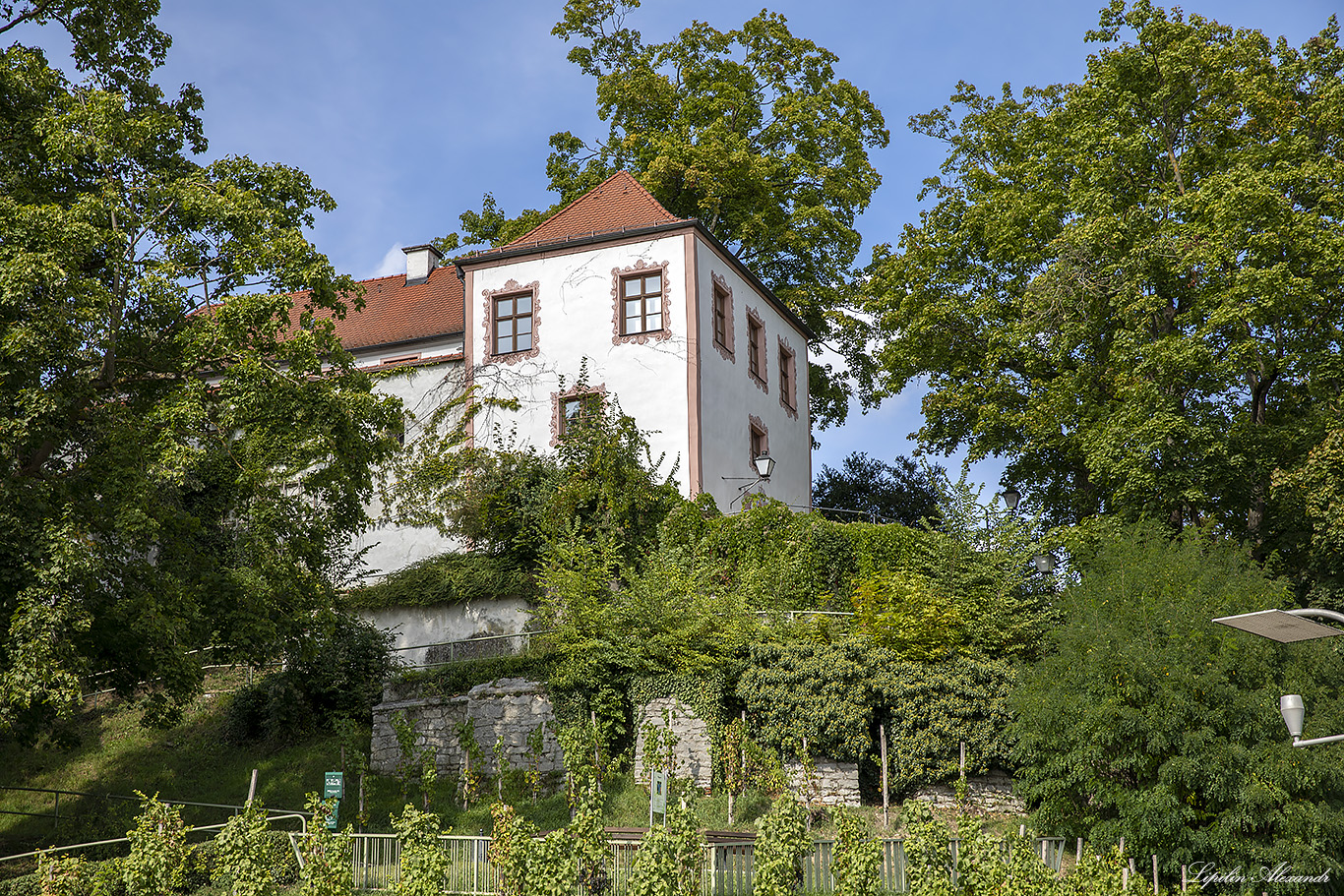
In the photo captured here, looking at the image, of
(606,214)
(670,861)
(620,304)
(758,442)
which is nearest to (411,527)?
(620,304)

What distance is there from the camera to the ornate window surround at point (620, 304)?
90.0 ft

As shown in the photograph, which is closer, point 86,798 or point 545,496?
point 86,798

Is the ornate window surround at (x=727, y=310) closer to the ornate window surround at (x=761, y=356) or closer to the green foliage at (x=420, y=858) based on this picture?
the ornate window surround at (x=761, y=356)

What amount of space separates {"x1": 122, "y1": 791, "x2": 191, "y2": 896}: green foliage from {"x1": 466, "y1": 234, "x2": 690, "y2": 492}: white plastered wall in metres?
13.3

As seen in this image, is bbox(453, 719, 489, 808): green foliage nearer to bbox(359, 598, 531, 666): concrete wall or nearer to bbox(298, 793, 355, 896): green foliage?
bbox(359, 598, 531, 666): concrete wall

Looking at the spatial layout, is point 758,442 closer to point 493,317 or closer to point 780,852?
point 493,317

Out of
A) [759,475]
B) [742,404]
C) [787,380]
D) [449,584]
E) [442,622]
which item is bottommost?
[442,622]

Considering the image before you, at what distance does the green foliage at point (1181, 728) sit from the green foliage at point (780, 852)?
16.3 feet

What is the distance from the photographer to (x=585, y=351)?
91.5 ft

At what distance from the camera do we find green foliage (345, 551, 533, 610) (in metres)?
24.0

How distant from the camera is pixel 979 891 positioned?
14.2m

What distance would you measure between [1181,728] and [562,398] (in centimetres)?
1459

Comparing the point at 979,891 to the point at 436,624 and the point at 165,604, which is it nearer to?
the point at 165,604

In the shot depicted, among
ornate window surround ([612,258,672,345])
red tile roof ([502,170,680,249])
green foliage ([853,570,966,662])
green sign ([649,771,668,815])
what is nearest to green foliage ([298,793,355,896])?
green sign ([649,771,668,815])
